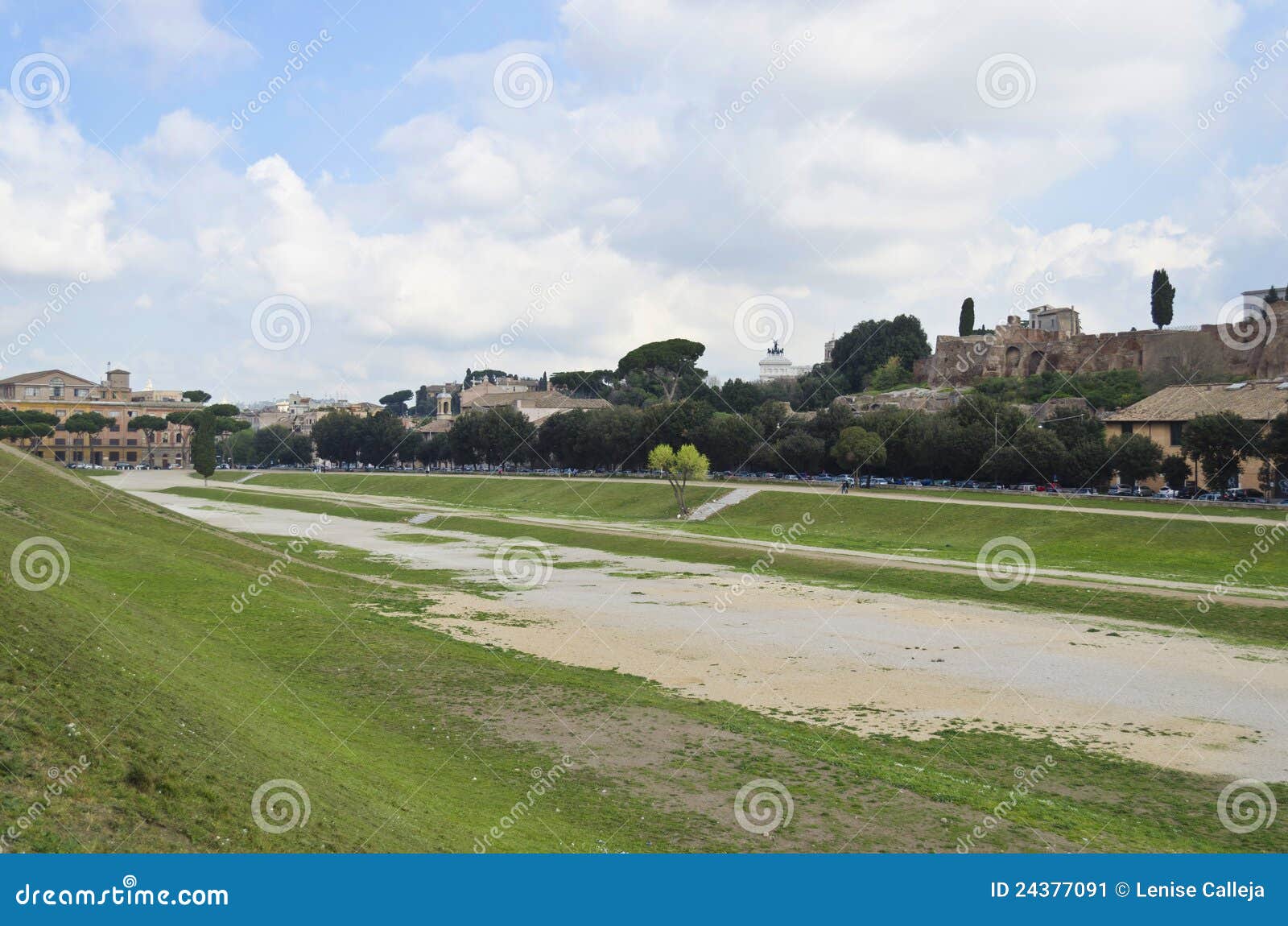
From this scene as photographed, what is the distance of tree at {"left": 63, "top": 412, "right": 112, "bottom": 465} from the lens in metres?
122

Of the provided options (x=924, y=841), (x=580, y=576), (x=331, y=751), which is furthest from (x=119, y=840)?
Answer: (x=580, y=576)

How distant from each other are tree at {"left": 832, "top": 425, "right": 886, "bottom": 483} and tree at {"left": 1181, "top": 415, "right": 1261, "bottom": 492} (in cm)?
2142

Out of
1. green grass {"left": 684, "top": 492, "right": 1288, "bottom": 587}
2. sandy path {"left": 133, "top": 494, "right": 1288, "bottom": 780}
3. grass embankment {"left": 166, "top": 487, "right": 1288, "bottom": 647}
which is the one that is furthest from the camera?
green grass {"left": 684, "top": 492, "right": 1288, "bottom": 587}

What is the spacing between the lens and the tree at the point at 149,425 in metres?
133

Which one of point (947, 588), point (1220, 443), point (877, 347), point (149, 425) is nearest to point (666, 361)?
point (877, 347)

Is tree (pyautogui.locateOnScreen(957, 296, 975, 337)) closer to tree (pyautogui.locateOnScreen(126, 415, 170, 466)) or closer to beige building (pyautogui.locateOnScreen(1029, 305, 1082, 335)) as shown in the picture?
beige building (pyautogui.locateOnScreen(1029, 305, 1082, 335))

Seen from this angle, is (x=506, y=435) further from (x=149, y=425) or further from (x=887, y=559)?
(x=887, y=559)

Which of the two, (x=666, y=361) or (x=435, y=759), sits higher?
(x=666, y=361)

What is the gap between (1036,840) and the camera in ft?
38.4

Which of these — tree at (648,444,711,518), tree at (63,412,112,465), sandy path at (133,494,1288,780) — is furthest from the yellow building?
sandy path at (133,494,1288,780)

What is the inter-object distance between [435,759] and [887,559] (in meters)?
29.3

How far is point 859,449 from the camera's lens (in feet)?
230

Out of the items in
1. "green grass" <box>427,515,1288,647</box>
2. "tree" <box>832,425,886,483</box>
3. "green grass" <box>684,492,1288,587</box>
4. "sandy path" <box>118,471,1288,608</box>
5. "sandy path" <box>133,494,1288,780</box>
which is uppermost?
"tree" <box>832,425,886,483</box>

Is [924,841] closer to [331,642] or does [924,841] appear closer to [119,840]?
[119,840]
